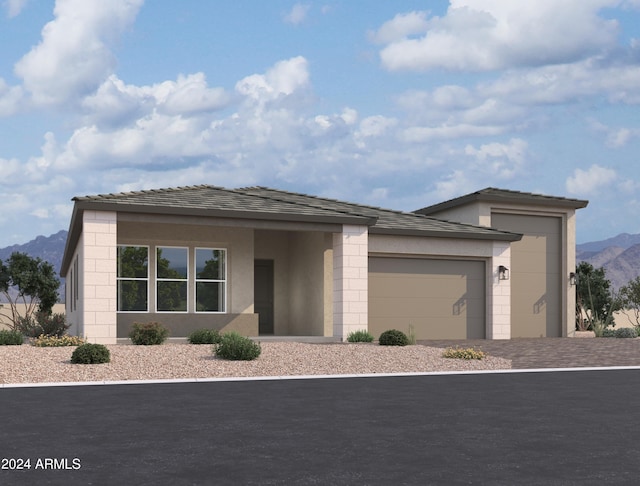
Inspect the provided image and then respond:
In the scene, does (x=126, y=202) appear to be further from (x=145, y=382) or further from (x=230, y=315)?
(x=145, y=382)

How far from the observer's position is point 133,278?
25.9 metres

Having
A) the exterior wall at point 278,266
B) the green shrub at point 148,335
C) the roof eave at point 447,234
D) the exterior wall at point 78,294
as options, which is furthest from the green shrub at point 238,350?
the exterior wall at point 278,266

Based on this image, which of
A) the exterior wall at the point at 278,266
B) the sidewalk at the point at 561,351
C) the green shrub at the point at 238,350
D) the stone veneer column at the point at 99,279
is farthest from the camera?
the exterior wall at the point at 278,266

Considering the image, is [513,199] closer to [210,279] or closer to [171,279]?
[210,279]

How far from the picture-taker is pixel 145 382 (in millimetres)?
15805

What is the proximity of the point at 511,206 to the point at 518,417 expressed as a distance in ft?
73.7

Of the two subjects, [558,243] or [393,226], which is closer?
[393,226]

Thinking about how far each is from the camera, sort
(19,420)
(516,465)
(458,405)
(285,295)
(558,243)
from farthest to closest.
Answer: (558,243)
(285,295)
(458,405)
(19,420)
(516,465)

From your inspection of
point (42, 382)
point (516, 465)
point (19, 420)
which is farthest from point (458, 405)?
point (42, 382)

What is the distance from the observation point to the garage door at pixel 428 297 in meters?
28.0

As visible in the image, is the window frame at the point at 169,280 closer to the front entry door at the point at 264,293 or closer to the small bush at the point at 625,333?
the front entry door at the point at 264,293

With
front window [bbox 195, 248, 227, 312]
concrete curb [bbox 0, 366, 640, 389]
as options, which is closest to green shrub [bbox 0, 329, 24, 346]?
front window [bbox 195, 248, 227, 312]

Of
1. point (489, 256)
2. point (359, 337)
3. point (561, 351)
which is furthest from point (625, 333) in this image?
point (359, 337)

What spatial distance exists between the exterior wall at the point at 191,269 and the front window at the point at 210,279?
0.61 ft
